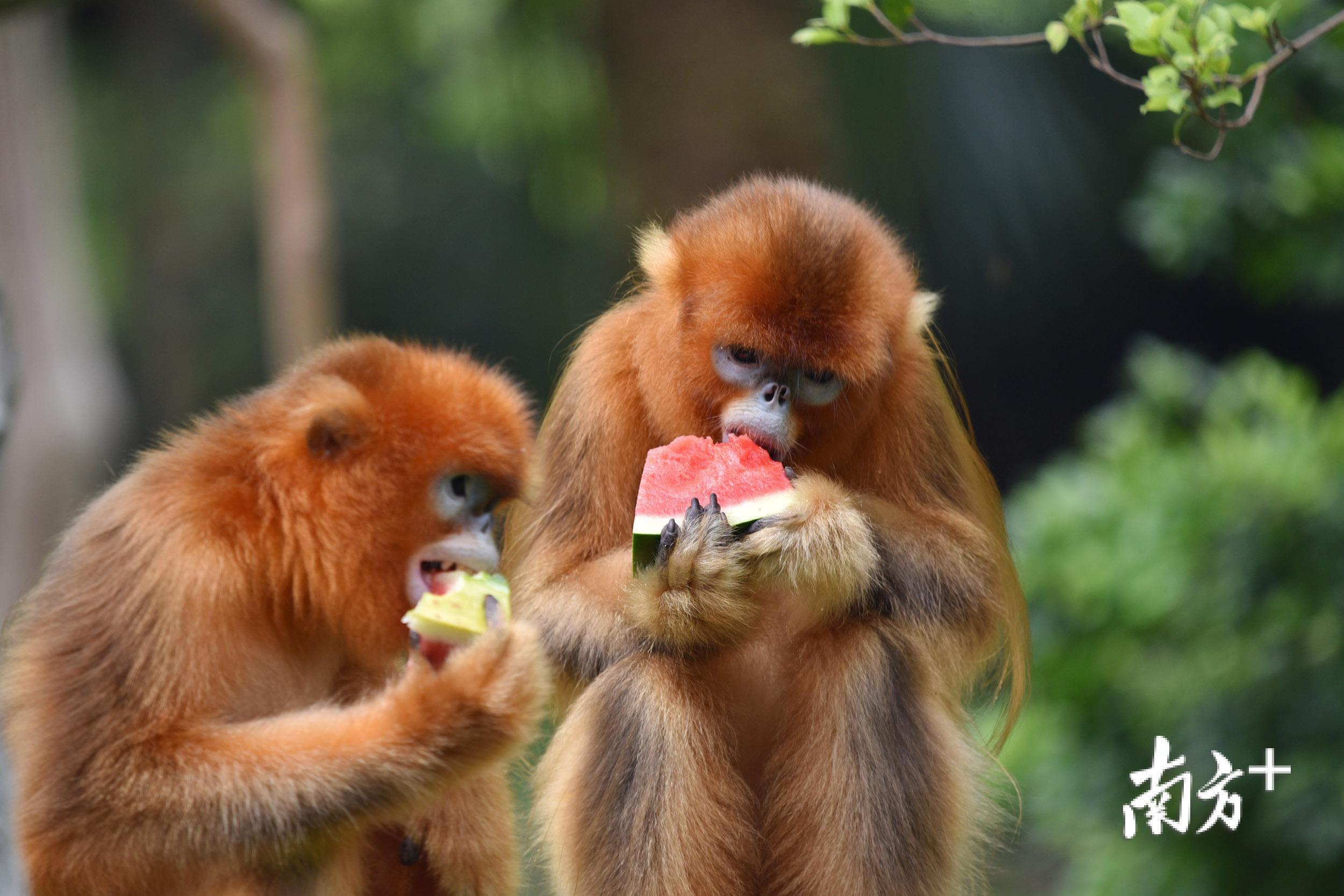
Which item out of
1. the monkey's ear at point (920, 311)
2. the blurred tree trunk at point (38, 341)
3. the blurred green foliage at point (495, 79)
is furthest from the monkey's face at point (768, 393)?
the blurred tree trunk at point (38, 341)

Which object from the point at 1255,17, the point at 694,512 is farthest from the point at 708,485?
the point at 1255,17

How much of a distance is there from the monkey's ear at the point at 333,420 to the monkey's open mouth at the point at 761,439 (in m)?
0.90

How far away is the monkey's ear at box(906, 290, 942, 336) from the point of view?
3896mm

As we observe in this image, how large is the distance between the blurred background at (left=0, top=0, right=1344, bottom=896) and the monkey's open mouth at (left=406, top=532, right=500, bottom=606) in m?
0.97

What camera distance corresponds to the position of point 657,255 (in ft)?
13.0

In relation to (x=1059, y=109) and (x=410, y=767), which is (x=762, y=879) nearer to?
(x=410, y=767)

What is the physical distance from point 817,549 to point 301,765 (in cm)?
134

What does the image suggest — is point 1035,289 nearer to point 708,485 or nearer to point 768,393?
point 768,393

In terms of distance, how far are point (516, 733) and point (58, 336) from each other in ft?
32.7

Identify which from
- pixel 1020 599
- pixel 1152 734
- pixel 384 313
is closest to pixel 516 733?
pixel 1020 599

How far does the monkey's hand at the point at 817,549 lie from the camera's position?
139 inches

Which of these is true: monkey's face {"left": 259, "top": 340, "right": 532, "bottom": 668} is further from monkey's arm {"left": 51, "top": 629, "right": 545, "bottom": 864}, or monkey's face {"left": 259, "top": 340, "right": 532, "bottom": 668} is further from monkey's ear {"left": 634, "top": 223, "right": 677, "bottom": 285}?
monkey's ear {"left": 634, "top": 223, "right": 677, "bottom": 285}

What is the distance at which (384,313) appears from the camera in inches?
623

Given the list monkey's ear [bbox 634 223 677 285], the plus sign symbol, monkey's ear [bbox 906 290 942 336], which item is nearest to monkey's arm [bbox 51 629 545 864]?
monkey's ear [bbox 634 223 677 285]
